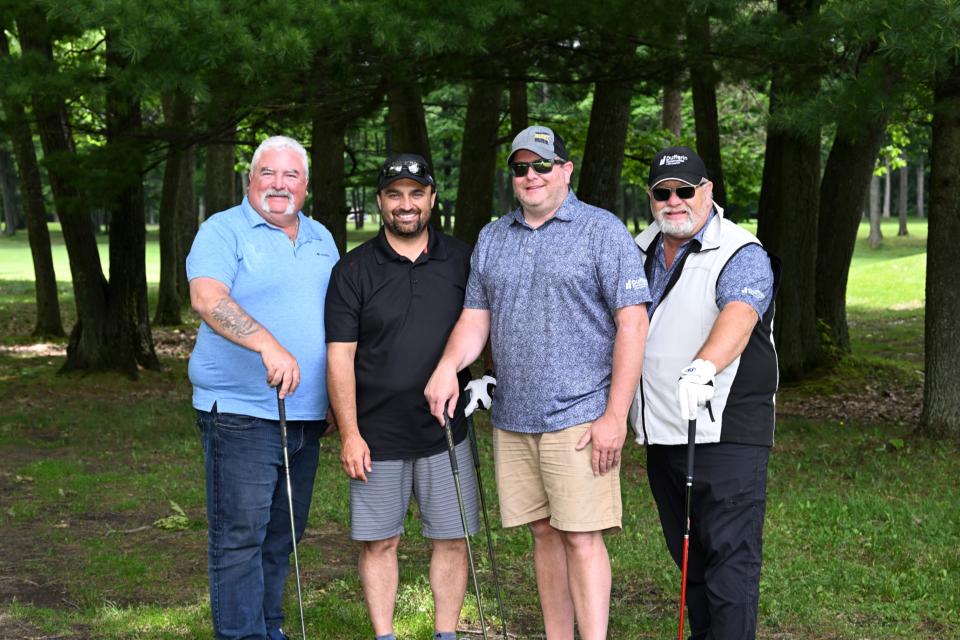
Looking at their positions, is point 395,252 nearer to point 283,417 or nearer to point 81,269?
point 283,417

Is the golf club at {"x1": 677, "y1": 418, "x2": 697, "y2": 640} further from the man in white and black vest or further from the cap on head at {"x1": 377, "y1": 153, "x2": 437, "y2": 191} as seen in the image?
the cap on head at {"x1": 377, "y1": 153, "x2": 437, "y2": 191}

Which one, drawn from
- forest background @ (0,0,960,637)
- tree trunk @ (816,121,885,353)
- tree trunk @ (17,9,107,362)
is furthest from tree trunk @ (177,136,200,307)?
tree trunk @ (816,121,885,353)

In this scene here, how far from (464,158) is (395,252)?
10439 mm

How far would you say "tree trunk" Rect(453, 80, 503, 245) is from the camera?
14.0m

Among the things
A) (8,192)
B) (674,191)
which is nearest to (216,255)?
(674,191)

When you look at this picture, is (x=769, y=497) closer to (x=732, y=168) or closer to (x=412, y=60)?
(x=412, y=60)

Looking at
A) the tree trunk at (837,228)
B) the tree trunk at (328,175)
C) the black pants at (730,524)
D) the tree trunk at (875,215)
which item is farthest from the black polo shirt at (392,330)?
the tree trunk at (875,215)

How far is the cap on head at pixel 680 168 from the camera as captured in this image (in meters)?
3.79

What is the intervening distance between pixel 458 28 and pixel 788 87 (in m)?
2.52

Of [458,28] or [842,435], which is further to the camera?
[842,435]

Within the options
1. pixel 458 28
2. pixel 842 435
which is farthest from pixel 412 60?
pixel 842 435

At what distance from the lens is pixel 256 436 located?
3926mm

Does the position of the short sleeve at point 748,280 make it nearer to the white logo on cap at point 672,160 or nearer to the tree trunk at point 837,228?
the white logo on cap at point 672,160

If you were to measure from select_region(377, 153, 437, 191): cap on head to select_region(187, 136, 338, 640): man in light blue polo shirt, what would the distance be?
0.29 m
